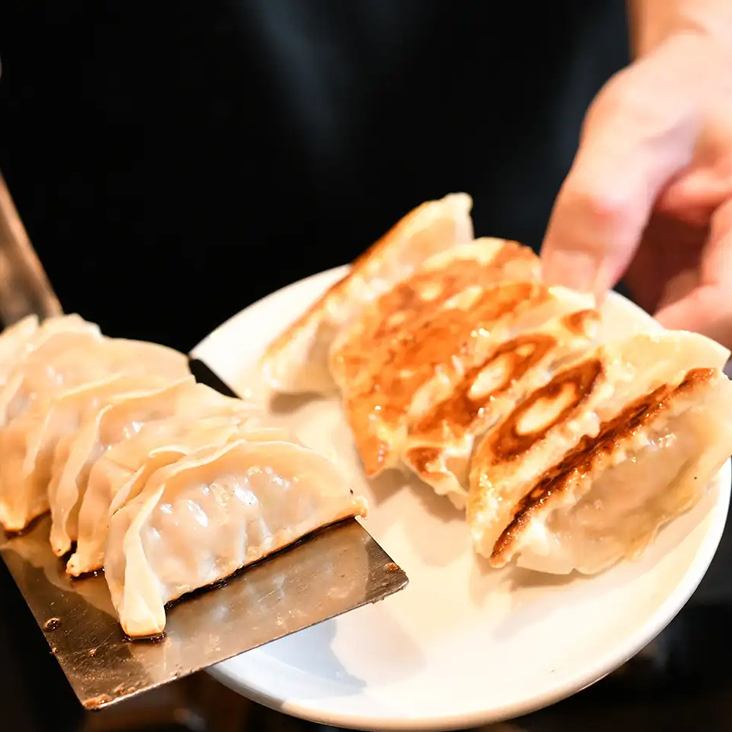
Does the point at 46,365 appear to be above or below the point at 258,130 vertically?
below

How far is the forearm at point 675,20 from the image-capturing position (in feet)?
5.58

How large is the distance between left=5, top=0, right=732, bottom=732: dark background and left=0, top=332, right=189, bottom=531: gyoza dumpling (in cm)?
55

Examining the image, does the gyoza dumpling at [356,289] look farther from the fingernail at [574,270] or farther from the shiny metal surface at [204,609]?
the shiny metal surface at [204,609]

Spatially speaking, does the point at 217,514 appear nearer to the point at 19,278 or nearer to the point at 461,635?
the point at 461,635

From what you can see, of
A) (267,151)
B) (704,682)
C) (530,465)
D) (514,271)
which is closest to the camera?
(530,465)

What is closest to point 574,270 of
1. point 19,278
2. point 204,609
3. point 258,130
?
point 258,130

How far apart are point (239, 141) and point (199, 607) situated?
1.15 meters

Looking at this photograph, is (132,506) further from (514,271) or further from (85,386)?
(514,271)

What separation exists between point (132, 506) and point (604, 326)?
88 centimetres

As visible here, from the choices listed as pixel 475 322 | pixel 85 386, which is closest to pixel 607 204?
pixel 475 322

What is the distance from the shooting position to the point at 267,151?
→ 6.24 feet

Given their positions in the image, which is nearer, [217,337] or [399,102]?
[217,337]

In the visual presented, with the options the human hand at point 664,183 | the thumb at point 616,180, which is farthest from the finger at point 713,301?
the thumb at point 616,180

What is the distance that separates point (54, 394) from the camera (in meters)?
1.33
